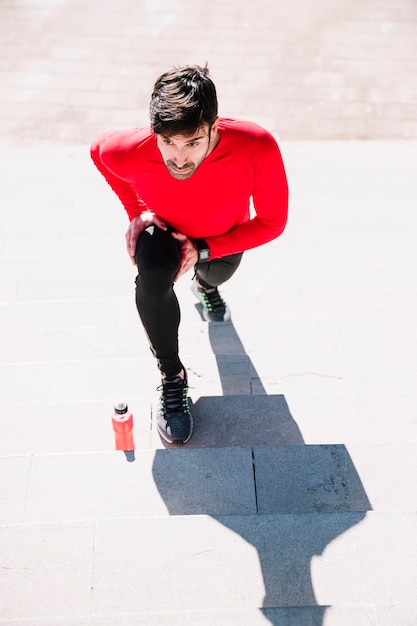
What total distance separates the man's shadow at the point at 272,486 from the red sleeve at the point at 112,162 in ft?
3.45

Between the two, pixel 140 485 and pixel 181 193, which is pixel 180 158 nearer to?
pixel 181 193

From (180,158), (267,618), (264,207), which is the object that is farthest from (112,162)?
(267,618)

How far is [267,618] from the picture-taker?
2.39 m

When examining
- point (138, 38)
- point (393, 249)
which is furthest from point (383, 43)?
point (393, 249)

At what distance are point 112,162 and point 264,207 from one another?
711mm

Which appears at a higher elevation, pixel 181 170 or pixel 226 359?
pixel 181 170

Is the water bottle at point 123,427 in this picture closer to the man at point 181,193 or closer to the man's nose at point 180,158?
the man at point 181,193

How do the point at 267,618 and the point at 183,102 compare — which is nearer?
the point at 267,618

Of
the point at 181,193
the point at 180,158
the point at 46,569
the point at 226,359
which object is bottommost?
the point at 226,359

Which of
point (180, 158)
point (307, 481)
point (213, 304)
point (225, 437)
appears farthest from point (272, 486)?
point (213, 304)

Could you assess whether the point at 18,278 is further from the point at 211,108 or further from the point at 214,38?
the point at 214,38

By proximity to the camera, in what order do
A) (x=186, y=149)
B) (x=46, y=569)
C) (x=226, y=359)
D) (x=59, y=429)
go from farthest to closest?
(x=226, y=359)
(x=59, y=429)
(x=186, y=149)
(x=46, y=569)

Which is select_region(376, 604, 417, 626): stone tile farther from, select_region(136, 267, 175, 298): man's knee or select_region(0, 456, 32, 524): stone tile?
select_region(136, 267, 175, 298): man's knee

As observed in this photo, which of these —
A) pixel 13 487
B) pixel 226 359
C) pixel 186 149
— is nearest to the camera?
pixel 186 149
